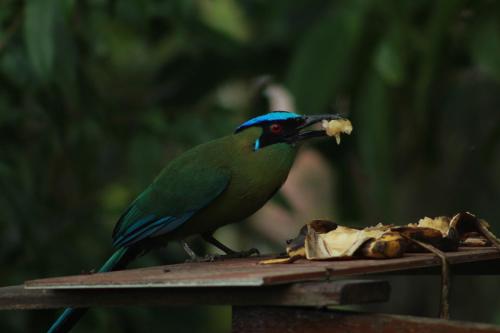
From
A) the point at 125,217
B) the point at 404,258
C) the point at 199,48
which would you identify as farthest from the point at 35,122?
the point at 404,258

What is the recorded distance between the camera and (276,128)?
416 cm

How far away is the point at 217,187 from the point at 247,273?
1289 millimetres

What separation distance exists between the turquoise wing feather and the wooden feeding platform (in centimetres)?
72

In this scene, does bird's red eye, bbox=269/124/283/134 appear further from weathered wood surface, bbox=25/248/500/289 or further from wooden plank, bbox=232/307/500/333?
wooden plank, bbox=232/307/500/333

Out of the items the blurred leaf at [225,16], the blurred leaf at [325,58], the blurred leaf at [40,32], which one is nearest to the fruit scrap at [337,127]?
the blurred leaf at [325,58]

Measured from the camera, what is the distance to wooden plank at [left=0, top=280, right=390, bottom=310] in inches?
99.7

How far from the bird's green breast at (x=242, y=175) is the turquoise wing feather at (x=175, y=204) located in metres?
0.04

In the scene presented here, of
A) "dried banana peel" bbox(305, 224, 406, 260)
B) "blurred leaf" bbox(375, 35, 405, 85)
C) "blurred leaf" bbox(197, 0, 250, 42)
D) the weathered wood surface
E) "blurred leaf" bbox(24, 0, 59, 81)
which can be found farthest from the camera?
"blurred leaf" bbox(197, 0, 250, 42)

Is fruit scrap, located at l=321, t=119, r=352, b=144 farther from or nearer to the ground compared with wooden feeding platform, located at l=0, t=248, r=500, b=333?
farther from the ground

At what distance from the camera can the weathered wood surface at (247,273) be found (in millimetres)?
2621

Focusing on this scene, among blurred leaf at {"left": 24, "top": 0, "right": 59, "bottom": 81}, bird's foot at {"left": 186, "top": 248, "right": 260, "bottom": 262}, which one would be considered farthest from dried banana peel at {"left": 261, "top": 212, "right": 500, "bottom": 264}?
blurred leaf at {"left": 24, "top": 0, "right": 59, "bottom": 81}

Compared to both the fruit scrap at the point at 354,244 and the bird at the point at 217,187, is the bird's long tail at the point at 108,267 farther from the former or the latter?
the fruit scrap at the point at 354,244

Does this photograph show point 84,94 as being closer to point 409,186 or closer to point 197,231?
point 197,231

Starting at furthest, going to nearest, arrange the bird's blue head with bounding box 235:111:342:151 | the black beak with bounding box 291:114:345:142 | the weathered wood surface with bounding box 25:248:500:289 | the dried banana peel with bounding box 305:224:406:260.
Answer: the bird's blue head with bounding box 235:111:342:151 → the black beak with bounding box 291:114:345:142 → the dried banana peel with bounding box 305:224:406:260 → the weathered wood surface with bounding box 25:248:500:289
